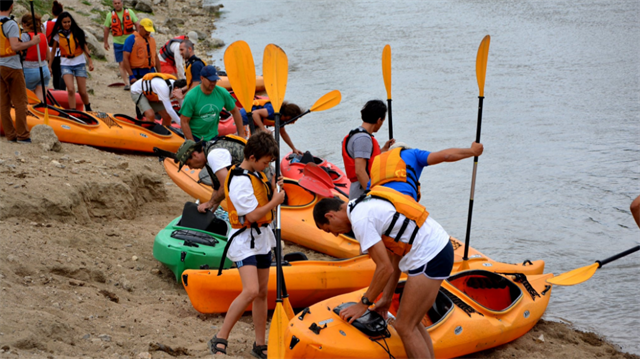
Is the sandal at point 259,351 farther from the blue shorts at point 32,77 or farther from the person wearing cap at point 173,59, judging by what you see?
the person wearing cap at point 173,59

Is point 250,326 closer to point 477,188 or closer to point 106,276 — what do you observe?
point 106,276

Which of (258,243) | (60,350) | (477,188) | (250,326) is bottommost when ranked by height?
(477,188)

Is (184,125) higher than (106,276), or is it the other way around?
(184,125)

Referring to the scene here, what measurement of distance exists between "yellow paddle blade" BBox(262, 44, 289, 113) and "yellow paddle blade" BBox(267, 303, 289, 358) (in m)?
1.65

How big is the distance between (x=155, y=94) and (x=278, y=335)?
16.4 feet

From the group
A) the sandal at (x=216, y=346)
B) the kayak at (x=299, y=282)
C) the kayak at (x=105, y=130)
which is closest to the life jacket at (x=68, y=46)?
the kayak at (x=105, y=130)

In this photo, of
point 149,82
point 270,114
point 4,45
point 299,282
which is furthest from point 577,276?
point 4,45

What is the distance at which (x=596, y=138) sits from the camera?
1050cm

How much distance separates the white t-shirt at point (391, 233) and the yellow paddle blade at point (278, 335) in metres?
0.72

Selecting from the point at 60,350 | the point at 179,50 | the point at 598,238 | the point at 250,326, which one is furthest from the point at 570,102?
the point at 60,350

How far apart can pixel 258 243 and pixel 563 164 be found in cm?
736

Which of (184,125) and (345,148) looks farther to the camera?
(184,125)

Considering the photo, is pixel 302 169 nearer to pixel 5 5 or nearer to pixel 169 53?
Answer: pixel 5 5

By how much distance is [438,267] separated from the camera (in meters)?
3.18
